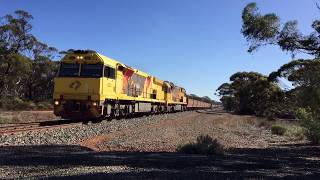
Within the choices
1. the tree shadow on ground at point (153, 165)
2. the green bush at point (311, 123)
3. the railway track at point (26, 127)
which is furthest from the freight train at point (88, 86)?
the tree shadow on ground at point (153, 165)

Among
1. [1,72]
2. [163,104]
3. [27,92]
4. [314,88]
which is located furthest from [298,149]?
[27,92]

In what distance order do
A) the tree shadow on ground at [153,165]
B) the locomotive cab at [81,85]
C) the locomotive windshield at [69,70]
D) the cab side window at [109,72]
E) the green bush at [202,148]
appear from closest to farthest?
the tree shadow on ground at [153,165], the green bush at [202,148], the locomotive cab at [81,85], the locomotive windshield at [69,70], the cab side window at [109,72]

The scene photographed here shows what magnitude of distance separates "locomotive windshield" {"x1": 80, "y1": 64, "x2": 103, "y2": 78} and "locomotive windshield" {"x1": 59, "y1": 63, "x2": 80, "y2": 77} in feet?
1.14

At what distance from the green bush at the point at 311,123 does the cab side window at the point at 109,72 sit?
35.7ft

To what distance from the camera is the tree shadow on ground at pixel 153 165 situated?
385 inches

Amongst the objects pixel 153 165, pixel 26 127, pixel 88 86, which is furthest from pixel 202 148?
pixel 88 86

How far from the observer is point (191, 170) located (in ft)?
34.4

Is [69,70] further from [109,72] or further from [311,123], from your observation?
[311,123]

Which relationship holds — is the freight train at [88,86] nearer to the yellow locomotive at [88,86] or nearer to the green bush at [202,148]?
the yellow locomotive at [88,86]

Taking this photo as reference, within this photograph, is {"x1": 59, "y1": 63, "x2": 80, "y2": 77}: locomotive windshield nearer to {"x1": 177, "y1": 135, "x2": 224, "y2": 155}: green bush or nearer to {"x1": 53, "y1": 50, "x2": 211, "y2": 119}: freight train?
{"x1": 53, "y1": 50, "x2": 211, "y2": 119}: freight train

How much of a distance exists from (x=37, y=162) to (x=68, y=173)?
1.80 metres

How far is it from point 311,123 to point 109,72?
12036mm

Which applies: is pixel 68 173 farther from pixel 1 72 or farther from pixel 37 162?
pixel 1 72

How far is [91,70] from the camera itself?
1012 inches
